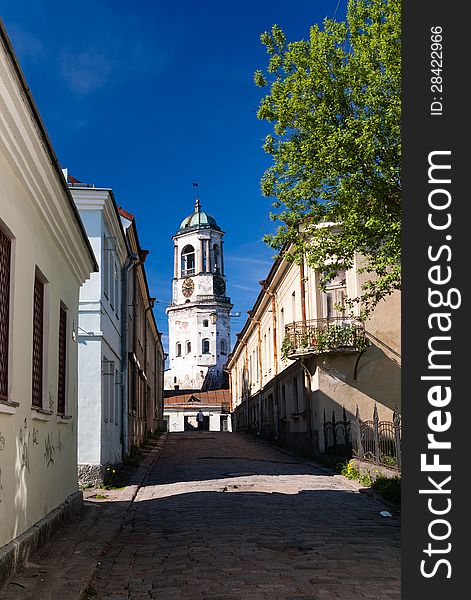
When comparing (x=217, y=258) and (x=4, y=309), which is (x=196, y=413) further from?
(x=4, y=309)

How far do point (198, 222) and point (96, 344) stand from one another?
6283 centimetres

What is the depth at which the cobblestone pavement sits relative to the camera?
642 centimetres

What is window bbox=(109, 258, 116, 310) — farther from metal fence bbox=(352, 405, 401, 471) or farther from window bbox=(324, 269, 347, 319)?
window bbox=(324, 269, 347, 319)

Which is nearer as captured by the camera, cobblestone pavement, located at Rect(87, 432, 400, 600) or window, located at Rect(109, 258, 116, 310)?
cobblestone pavement, located at Rect(87, 432, 400, 600)

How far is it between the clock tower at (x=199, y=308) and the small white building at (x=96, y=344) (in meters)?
59.9

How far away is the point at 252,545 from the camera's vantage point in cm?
833

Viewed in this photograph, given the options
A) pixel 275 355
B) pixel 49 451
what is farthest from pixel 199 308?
pixel 49 451

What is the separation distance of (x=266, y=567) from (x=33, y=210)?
4.22 meters

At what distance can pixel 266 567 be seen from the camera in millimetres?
7133

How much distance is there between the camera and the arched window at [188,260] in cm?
7812

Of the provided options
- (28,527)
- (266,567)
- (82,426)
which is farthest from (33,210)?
(82,426)

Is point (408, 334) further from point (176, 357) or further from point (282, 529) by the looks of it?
point (176, 357)

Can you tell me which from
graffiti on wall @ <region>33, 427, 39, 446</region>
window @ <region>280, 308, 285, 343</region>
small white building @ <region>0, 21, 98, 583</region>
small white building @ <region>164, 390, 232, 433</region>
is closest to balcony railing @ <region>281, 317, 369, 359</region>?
window @ <region>280, 308, 285, 343</region>

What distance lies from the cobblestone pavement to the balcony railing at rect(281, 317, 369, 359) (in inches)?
266
